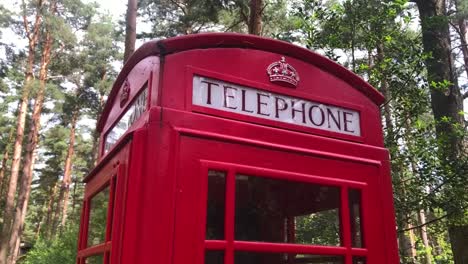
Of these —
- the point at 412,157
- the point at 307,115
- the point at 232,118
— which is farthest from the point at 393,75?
the point at 232,118

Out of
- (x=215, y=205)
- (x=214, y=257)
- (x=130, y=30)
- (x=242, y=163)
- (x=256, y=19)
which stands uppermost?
(x=130, y=30)

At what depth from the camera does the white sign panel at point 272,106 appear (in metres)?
1.79

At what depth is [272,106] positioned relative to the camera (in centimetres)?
190

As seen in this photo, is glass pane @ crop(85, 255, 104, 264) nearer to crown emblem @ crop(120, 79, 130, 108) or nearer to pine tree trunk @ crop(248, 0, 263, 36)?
crown emblem @ crop(120, 79, 130, 108)

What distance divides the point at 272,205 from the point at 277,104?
0.44 meters

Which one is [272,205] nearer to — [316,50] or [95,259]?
[95,259]

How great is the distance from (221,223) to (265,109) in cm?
53

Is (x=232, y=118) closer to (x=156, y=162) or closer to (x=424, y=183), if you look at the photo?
(x=156, y=162)

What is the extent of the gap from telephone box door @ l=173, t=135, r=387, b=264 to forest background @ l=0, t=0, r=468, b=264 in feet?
7.22

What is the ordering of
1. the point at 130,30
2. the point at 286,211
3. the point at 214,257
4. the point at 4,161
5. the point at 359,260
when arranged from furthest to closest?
1. the point at 4,161
2. the point at 130,30
3. the point at 286,211
4. the point at 359,260
5. the point at 214,257

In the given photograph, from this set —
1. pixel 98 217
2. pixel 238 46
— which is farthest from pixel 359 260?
pixel 98 217

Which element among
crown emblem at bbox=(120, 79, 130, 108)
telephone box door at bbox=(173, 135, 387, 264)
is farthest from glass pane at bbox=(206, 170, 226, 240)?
crown emblem at bbox=(120, 79, 130, 108)

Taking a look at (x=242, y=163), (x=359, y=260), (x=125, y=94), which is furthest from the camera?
(x=125, y=94)

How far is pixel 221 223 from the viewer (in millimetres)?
1629
